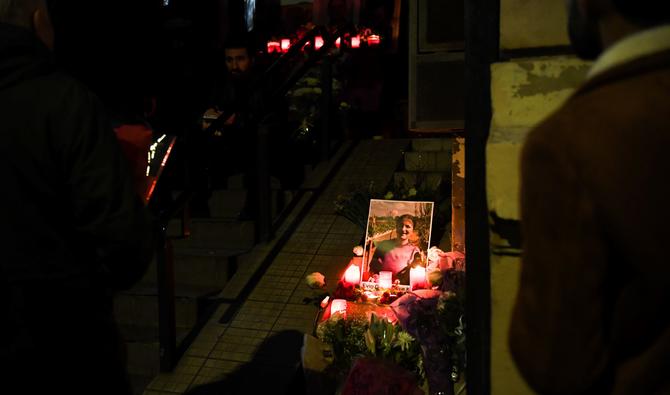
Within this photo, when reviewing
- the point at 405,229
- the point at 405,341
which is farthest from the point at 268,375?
the point at 405,229

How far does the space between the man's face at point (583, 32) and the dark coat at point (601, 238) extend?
0.18 m

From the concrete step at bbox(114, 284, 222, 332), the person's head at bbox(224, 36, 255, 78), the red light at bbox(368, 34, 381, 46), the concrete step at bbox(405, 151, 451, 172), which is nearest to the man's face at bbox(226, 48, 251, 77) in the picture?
the person's head at bbox(224, 36, 255, 78)

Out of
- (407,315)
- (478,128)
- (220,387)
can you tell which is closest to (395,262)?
(407,315)

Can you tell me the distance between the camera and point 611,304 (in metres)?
1.22

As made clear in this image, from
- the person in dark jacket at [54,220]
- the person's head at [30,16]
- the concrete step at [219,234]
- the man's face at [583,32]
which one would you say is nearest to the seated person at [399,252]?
the concrete step at [219,234]

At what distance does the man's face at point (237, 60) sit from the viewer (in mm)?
8789

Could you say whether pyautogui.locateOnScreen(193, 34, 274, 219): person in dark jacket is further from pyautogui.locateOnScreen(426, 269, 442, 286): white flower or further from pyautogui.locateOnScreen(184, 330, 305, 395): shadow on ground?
pyautogui.locateOnScreen(426, 269, 442, 286): white flower

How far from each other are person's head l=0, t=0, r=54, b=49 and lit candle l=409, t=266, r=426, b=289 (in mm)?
3554

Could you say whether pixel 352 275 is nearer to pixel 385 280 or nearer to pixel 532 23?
pixel 385 280

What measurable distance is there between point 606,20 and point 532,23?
4.46ft

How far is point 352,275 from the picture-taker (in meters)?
5.06

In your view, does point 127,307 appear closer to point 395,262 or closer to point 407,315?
point 395,262

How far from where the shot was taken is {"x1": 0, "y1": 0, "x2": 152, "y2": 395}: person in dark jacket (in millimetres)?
1782

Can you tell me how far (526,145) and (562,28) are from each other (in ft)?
4.99
